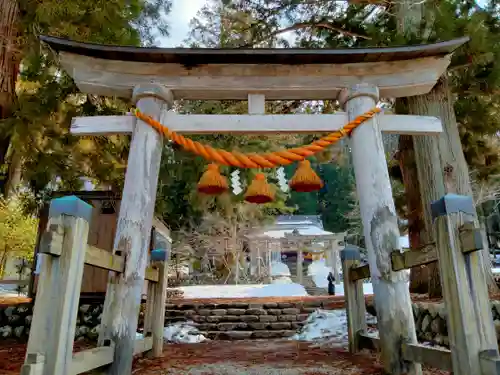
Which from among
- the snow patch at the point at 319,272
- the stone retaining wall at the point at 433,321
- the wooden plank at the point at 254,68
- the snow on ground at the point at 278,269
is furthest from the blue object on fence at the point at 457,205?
the snow on ground at the point at 278,269

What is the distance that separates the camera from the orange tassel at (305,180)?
4.50 meters

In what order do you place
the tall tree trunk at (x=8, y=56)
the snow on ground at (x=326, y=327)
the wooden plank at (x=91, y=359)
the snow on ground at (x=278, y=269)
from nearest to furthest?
the wooden plank at (x=91, y=359) → the tall tree trunk at (x=8, y=56) → the snow on ground at (x=326, y=327) → the snow on ground at (x=278, y=269)

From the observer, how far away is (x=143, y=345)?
395cm

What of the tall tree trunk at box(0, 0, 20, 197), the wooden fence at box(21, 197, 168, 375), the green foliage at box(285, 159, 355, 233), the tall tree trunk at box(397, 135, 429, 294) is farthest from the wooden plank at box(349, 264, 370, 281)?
the green foliage at box(285, 159, 355, 233)

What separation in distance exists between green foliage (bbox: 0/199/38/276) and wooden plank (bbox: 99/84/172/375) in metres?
11.1

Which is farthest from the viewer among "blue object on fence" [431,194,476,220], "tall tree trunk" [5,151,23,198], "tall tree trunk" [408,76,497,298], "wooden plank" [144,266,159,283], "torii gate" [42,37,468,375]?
"tall tree trunk" [5,151,23,198]

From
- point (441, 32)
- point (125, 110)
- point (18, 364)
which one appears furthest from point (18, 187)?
point (441, 32)

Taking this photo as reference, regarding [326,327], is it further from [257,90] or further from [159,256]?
[257,90]

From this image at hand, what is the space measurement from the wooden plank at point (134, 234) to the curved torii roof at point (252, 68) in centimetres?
27

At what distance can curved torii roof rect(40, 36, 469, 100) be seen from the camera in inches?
154

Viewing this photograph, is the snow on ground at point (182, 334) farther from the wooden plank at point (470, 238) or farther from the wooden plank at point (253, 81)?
the wooden plank at point (470, 238)

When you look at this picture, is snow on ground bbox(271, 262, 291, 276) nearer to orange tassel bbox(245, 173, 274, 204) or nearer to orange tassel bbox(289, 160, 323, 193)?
orange tassel bbox(245, 173, 274, 204)


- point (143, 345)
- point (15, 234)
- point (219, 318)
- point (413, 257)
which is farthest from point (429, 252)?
point (15, 234)

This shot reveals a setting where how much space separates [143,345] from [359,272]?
237cm
